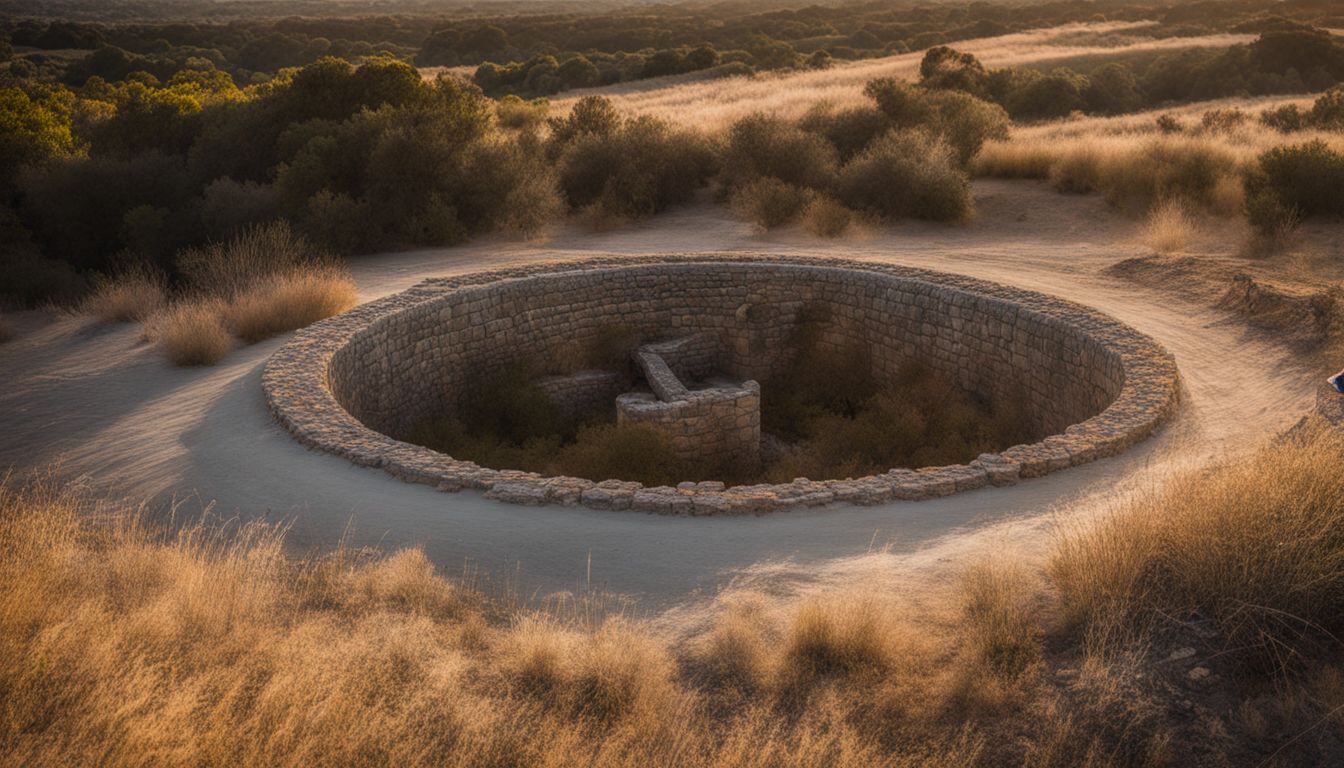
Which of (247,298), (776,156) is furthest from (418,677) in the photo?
(776,156)

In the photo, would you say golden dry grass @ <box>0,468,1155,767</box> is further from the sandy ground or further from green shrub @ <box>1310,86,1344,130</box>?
green shrub @ <box>1310,86,1344,130</box>

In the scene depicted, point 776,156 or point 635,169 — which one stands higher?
point 776,156

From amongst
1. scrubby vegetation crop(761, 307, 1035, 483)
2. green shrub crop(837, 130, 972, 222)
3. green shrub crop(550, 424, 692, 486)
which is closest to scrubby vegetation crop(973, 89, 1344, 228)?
green shrub crop(837, 130, 972, 222)

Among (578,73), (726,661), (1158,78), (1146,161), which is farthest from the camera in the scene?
(578,73)

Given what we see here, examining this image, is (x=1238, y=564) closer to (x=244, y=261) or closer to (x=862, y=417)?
(x=862, y=417)

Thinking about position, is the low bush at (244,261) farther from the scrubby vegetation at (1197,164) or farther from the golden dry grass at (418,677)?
the scrubby vegetation at (1197,164)

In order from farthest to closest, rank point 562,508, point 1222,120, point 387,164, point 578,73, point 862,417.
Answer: point 578,73, point 1222,120, point 387,164, point 862,417, point 562,508

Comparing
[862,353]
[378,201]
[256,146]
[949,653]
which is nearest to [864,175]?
[862,353]
